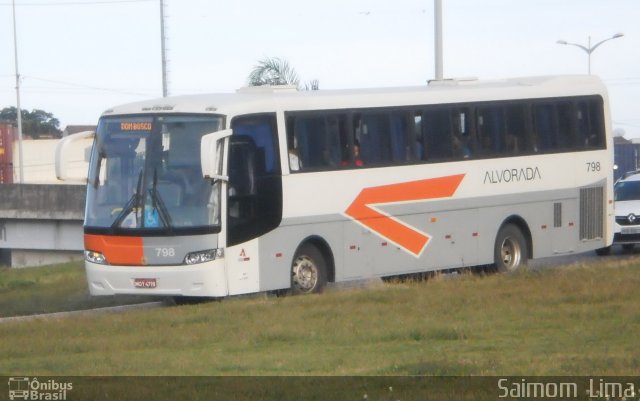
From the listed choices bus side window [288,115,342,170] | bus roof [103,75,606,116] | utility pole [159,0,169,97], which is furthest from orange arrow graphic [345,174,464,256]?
utility pole [159,0,169,97]

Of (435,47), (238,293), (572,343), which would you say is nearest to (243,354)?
(572,343)

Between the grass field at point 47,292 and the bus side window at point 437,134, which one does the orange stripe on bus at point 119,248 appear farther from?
the bus side window at point 437,134

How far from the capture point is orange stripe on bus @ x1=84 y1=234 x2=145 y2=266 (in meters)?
18.5

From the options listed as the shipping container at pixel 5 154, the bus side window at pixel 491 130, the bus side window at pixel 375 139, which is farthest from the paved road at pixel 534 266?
the shipping container at pixel 5 154

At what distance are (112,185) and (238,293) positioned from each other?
246 centimetres

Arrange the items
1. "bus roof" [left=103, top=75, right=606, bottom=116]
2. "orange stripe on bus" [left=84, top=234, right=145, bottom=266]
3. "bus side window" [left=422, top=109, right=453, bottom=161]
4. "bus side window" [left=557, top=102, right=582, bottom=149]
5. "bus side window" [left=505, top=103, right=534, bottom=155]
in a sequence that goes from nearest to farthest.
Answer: "orange stripe on bus" [left=84, top=234, right=145, bottom=266]
"bus roof" [left=103, top=75, right=606, bottom=116]
"bus side window" [left=422, top=109, right=453, bottom=161]
"bus side window" [left=505, top=103, right=534, bottom=155]
"bus side window" [left=557, top=102, right=582, bottom=149]

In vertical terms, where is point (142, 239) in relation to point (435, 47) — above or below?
below

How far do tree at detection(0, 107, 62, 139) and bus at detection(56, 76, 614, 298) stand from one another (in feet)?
335

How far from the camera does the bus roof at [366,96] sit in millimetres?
19109

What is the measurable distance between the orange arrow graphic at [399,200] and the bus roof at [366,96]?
140 cm

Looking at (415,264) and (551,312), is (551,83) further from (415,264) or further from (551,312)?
(551,312)

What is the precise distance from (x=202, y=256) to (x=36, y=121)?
11463 centimetres

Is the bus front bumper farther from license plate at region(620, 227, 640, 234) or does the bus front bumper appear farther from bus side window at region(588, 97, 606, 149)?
license plate at region(620, 227, 640, 234)

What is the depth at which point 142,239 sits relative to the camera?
1848 cm
